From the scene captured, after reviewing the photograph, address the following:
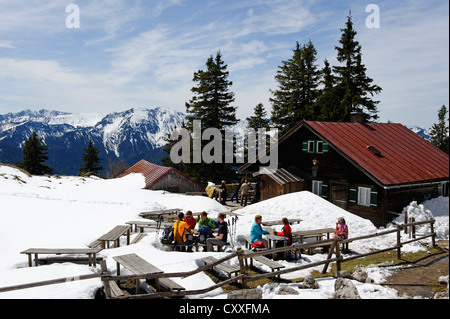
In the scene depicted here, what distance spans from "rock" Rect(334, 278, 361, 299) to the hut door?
573 inches

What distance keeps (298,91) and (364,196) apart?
915 inches

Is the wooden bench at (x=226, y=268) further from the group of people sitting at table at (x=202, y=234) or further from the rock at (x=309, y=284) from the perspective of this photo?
the group of people sitting at table at (x=202, y=234)

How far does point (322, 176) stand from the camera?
2361cm

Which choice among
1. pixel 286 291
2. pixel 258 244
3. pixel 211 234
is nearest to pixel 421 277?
pixel 286 291

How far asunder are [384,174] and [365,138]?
5.20m

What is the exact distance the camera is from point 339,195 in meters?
22.3

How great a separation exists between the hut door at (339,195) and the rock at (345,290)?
1455 centimetres

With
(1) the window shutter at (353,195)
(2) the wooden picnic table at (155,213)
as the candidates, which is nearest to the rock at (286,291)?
(2) the wooden picnic table at (155,213)

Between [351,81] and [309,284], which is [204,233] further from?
[351,81]

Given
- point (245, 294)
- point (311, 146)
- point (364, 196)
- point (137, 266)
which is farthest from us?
point (311, 146)

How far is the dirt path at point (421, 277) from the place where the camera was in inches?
349
